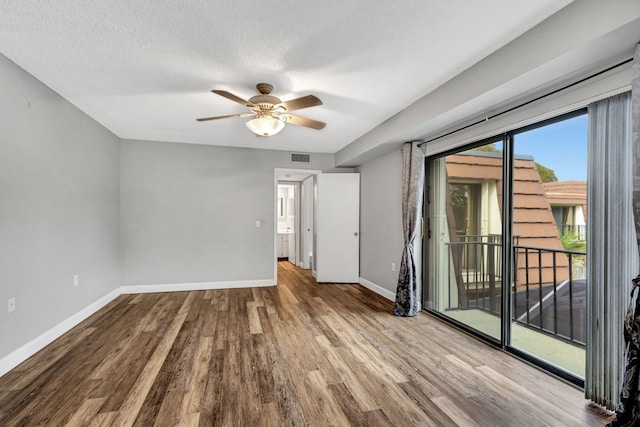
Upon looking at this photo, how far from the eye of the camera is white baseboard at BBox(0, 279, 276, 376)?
93.9 inches

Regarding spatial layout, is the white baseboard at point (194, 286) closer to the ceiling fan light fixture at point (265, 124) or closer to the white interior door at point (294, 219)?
the white interior door at point (294, 219)

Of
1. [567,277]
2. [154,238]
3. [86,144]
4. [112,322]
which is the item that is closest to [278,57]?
[86,144]

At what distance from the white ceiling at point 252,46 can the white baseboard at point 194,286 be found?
2799 mm

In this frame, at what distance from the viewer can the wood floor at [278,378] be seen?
1834 millimetres

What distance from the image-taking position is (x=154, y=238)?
187 inches

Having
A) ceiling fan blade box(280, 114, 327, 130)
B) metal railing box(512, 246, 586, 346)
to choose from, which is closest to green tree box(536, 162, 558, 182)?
metal railing box(512, 246, 586, 346)

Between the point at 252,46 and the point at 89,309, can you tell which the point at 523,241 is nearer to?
the point at 252,46

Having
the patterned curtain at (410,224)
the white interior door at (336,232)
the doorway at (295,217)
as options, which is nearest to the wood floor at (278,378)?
the patterned curtain at (410,224)

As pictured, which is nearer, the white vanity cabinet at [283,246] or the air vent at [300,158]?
the air vent at [300,158]

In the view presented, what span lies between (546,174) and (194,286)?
4916 millimetres

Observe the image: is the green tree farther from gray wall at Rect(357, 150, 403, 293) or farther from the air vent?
the air vent

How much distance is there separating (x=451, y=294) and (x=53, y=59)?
176 inches

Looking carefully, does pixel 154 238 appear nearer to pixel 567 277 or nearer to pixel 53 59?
pixel 53 59

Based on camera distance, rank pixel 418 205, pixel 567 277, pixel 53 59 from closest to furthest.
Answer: pixel 53 59
pixel 567 277
pixel 418 205
